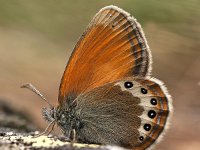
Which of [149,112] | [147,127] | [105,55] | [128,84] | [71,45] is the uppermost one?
[71,45]

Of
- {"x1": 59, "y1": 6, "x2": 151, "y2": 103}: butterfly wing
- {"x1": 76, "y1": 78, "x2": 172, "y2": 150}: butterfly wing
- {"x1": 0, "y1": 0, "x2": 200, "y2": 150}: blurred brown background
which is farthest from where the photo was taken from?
{"x1": 0, "y1": 0, "x2": 200, "y2": 150}: blurred brown background

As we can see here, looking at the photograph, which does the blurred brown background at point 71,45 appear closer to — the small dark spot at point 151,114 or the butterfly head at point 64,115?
the small dark spot at point 151,114

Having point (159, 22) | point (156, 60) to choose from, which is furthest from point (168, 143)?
point (159, 22)

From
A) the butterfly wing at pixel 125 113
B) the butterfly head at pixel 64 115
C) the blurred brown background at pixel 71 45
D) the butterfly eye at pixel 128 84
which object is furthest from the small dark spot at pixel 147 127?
the blurred brown background at pixel 71 45

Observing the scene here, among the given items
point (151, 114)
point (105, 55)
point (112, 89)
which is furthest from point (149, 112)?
point (105, 55)

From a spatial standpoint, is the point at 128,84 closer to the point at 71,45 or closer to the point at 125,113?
the point at 125,113

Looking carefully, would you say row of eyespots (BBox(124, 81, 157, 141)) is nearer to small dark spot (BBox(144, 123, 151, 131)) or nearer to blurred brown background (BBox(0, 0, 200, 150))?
small dark spot (BBox(144, 123, 151, 131))

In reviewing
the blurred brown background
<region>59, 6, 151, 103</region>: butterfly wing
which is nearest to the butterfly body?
<region>59, 6, 151, 103</region>: butterfly wing
